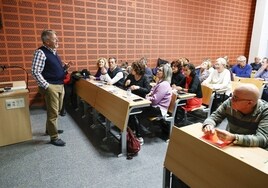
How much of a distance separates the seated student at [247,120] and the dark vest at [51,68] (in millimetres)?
2057

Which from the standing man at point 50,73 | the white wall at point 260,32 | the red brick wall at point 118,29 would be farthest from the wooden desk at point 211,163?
the white wall at point 260,32

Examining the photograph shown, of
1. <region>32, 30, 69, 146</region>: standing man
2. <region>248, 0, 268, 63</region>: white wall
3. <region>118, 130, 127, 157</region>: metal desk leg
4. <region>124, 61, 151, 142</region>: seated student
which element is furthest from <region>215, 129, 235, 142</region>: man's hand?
<region>248, 0, 268, 63</region>: white wall

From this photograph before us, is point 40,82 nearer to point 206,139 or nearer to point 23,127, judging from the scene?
point 23,127

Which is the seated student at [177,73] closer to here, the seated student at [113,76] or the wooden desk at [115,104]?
the seated student at [113,76]

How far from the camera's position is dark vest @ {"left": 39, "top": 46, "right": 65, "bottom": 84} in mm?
2650

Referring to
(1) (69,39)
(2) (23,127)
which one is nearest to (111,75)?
(1) (69,39)

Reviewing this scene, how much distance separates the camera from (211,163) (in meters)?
1.30

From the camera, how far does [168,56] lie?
6.23 metres

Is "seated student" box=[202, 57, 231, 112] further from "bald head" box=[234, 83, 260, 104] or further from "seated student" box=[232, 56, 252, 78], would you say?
"bald head" box=[234, 83, 260, 104]

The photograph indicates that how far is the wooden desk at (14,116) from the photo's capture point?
111 inches

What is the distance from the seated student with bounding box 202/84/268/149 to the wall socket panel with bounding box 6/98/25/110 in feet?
8.35

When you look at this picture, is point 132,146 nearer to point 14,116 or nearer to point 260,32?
point 14,116

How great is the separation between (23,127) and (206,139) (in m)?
2.69

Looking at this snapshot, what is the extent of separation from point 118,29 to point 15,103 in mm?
3222
